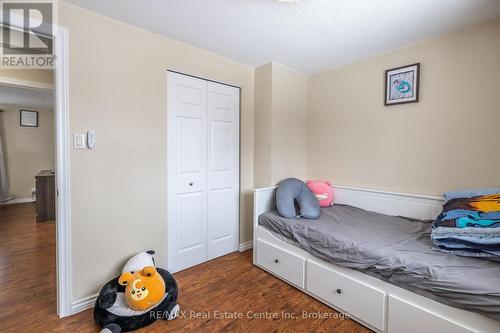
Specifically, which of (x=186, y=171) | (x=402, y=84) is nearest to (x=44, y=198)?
(x=186, y=171)

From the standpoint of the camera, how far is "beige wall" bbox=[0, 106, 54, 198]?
499 cm

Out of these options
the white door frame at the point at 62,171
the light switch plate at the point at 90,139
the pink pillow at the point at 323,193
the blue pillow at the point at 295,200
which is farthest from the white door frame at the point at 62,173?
the pink pillow at the point at 323,193

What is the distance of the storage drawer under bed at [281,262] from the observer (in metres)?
2.04

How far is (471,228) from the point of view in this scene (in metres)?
1.45

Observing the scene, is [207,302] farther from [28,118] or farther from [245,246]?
[28,118]

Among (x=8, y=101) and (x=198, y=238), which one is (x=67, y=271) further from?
(x=8, y=101)

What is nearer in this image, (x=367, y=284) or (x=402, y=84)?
(x=367, y=284)

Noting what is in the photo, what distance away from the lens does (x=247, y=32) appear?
6.72 feet

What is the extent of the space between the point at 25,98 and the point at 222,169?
13.7 ft

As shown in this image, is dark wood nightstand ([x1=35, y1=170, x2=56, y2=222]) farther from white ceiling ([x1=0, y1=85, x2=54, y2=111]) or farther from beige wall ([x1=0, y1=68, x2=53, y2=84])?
beige wall ([x1=0, y1=68, x2=53, y2=84])

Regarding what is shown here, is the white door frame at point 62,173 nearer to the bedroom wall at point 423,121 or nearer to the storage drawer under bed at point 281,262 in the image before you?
the storage drawer under bed at point 281,262

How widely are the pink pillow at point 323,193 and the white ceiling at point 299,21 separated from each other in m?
1.46

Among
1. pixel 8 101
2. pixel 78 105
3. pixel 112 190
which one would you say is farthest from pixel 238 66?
pixel 8 101

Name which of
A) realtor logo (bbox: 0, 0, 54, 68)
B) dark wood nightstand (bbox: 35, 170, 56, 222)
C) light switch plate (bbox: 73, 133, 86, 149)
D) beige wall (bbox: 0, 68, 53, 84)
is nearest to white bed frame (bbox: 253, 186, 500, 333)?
light switch plate (bbox: 73, 133, 86, 149)
